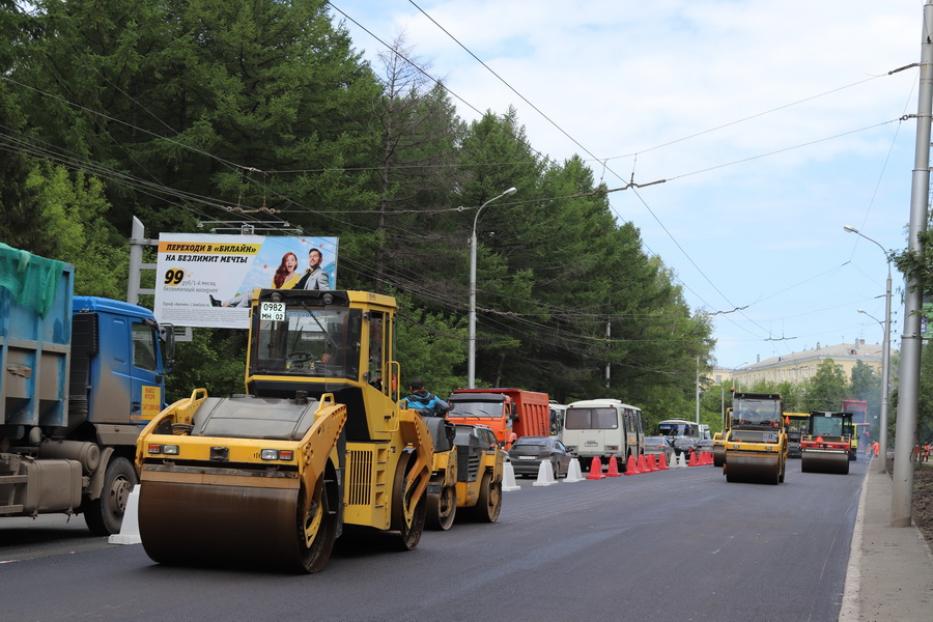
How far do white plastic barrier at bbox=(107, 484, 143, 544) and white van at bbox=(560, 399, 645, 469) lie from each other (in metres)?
30.1

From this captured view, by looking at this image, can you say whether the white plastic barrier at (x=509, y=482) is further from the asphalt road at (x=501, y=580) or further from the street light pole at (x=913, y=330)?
the street light pole at (x=913, y=330)

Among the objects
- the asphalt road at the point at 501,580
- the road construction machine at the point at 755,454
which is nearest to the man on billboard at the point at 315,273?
the road construction machine at the point at 755,454

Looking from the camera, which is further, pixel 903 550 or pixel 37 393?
pixel 903 550

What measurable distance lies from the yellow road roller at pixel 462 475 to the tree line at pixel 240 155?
13.1 meters

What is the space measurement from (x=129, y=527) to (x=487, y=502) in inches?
244

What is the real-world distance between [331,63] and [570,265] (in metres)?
25.5

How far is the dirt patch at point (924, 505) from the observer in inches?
755

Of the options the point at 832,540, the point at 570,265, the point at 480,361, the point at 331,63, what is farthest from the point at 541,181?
the point at 832,540

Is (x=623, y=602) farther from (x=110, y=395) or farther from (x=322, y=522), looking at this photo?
(x=110, y=395)

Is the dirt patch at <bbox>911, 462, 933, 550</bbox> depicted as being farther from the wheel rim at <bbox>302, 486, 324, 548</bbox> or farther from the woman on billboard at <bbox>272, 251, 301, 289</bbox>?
the woman on billboard at <bbox>272, 251, 301, 289</bbox>

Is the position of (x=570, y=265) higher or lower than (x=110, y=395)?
higher

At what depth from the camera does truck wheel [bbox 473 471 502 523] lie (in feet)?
60.2

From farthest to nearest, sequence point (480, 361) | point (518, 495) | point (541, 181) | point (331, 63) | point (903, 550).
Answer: point (541, 181) → point (480, 361) → point (331, 63) → point (518, 495) → point (903, 550)

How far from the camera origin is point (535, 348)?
7025 cm
